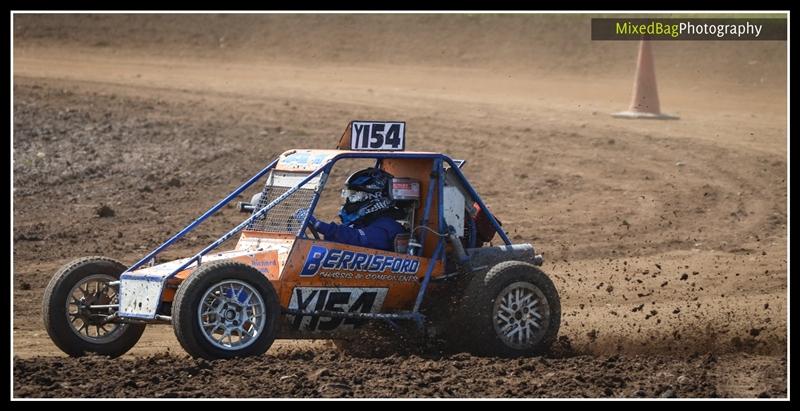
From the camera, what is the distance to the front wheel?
909 cm

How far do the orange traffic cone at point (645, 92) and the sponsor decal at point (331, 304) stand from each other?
11.8 metres

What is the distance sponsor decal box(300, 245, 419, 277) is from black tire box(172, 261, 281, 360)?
0.48m

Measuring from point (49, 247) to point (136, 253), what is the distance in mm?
1021

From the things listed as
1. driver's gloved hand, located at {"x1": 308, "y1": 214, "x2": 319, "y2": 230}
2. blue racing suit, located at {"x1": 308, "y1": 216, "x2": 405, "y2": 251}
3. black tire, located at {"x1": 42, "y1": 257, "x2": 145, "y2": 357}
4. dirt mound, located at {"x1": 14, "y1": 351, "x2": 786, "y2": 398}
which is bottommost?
dirt mound, located at {"x1": 14, "y1": 351, "x2": 786, "y2": 398}

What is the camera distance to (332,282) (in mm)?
8984

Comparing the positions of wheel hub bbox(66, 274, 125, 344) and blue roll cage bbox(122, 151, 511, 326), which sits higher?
blue roll cage bbox(122, 151, 511, 326)

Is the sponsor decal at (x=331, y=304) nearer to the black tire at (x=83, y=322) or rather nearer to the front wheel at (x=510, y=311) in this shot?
the front wheel at (x=510, y=311)

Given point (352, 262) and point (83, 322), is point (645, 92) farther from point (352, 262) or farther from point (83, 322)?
point (83, 322)

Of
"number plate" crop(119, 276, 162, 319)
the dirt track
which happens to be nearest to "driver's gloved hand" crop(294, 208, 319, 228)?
the dirt track

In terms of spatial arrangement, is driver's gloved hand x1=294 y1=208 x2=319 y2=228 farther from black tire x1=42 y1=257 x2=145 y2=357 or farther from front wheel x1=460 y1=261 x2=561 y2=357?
black tire x1=42 y1=257 x2=145 y2=357

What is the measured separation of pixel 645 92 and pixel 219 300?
13.5m

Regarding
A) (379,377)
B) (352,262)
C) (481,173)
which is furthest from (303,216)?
(481,173)

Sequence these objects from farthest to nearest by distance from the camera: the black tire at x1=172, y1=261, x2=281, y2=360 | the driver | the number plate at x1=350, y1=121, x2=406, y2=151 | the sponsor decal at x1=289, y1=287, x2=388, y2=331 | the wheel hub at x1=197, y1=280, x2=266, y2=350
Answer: the driver
the number plate at x1=350, y1=121, x2=406, y2=151
the sponsor decal at x1=289, y1=287, x2=388, y2=331
the wheel hub at x1=197, y1=280, x2=266, y2=350
the black tire at x1=172, y1=261, x2=281, y2=360

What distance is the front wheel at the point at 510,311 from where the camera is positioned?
909 centimetres
